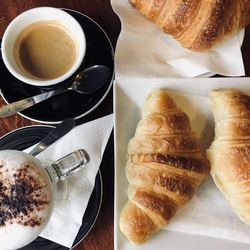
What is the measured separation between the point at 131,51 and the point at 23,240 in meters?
0.50

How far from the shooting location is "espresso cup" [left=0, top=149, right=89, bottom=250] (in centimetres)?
94

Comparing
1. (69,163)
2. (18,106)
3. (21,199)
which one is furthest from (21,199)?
(18,106)

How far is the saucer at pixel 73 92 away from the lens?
1.12 meters

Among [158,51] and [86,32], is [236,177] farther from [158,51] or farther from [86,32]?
[86,32]

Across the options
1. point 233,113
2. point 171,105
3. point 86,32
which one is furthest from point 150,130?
point 86,32

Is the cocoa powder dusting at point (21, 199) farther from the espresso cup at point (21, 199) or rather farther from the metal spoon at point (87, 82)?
the metal spoon at point (87, 82)

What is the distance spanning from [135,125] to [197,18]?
29cm

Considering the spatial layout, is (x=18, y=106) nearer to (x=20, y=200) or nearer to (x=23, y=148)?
(x=23, y=148)

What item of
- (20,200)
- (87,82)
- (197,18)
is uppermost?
(197,18)

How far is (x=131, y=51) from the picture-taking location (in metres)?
1.13

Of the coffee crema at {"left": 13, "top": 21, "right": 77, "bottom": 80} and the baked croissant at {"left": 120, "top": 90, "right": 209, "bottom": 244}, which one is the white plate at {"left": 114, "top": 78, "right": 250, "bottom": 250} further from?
the coffee crema at {"left": 13, "top": 21, "right": 77, "bottom": 80}

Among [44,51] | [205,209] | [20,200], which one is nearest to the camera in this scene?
[20,200]

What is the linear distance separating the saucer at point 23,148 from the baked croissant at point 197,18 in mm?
369

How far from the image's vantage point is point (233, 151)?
100 cm
